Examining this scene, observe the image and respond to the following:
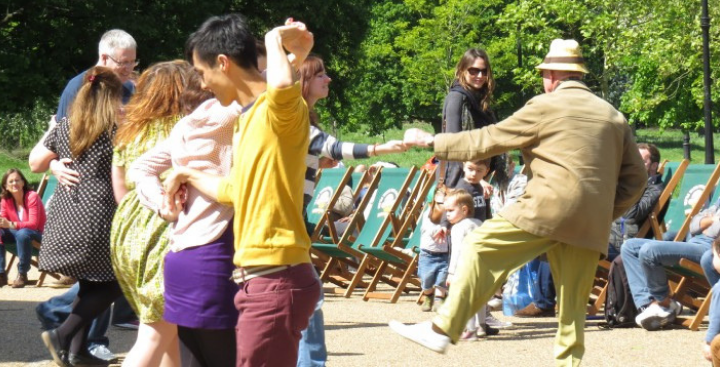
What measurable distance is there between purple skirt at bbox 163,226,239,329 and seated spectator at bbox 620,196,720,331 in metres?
5.96

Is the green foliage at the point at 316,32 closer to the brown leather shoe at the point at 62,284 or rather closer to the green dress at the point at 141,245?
the brown leather shoe at the point at 62,284

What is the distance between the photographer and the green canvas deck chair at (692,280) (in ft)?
31.7

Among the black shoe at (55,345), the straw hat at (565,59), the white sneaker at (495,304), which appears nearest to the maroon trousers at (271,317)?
the straw hat at (565,59)

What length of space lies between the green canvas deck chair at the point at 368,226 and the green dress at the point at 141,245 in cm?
725

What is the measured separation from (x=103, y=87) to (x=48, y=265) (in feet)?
3.32

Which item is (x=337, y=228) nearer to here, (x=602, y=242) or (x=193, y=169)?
(x=602, y=242)

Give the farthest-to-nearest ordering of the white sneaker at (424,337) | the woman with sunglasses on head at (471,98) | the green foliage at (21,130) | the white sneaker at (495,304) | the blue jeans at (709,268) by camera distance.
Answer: the green foliage at (21,130)
the white sneaker at (495,304)
the blue jeans at (709,268)
the woman with sunglasses on head at (471,98)
the white sneaker at (424,337)

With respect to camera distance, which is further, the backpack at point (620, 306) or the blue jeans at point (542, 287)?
the blue jeans at point (542, 287)

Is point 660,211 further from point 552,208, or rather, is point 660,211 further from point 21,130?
point 21,130

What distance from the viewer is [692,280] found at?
405 inches

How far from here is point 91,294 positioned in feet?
22.8

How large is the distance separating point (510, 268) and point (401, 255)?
617 centimetres

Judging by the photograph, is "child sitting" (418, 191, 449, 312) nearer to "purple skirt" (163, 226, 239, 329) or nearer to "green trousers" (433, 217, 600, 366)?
"green trousers" (433, 217, 600, 366)

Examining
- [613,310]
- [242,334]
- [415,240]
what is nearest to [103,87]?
[242,334]
